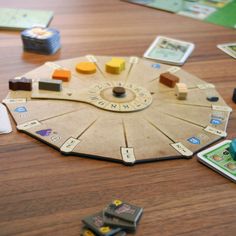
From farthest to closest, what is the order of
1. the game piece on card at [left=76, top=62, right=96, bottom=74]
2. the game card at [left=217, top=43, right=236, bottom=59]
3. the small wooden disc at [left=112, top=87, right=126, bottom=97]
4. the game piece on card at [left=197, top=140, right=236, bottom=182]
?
1. the game card at [left=217, top=43, right=236, bottom=59]
2. the game piece on card at [left=76, top=62, right=96, bottom=74]
3. the small wooden disc at [left=112, top=87, right=126, bottom=97]
4. the game piece on card at [left=197, top=140, right=236, bottom=182]

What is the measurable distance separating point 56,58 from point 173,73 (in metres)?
0.35

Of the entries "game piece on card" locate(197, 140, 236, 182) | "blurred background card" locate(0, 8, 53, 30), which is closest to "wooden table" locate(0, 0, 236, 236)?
"game piece on card" locate(197, 140, 236, 182)

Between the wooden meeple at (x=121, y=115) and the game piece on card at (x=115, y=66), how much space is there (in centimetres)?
1

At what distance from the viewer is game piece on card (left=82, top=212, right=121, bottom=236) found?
685 millimetres

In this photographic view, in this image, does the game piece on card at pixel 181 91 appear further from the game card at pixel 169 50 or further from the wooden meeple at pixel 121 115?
the game card at pixel 169 50

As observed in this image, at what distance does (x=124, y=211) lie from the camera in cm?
73

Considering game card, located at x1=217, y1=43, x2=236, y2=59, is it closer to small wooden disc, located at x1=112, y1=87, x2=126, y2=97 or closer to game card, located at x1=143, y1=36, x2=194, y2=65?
game card, located at x1=143, y1=36, x2=194, y2=65

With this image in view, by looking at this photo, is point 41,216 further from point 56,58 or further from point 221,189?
point 56,58

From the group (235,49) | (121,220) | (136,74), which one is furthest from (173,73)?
(121,220)

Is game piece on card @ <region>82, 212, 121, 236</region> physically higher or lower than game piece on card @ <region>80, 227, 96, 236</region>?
higher

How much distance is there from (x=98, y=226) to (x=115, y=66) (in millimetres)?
586

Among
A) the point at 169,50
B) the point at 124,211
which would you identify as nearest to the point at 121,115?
the point at 124,211

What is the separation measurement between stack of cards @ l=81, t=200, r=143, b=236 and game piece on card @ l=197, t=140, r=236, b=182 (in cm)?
21

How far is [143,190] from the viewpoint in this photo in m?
0.80
